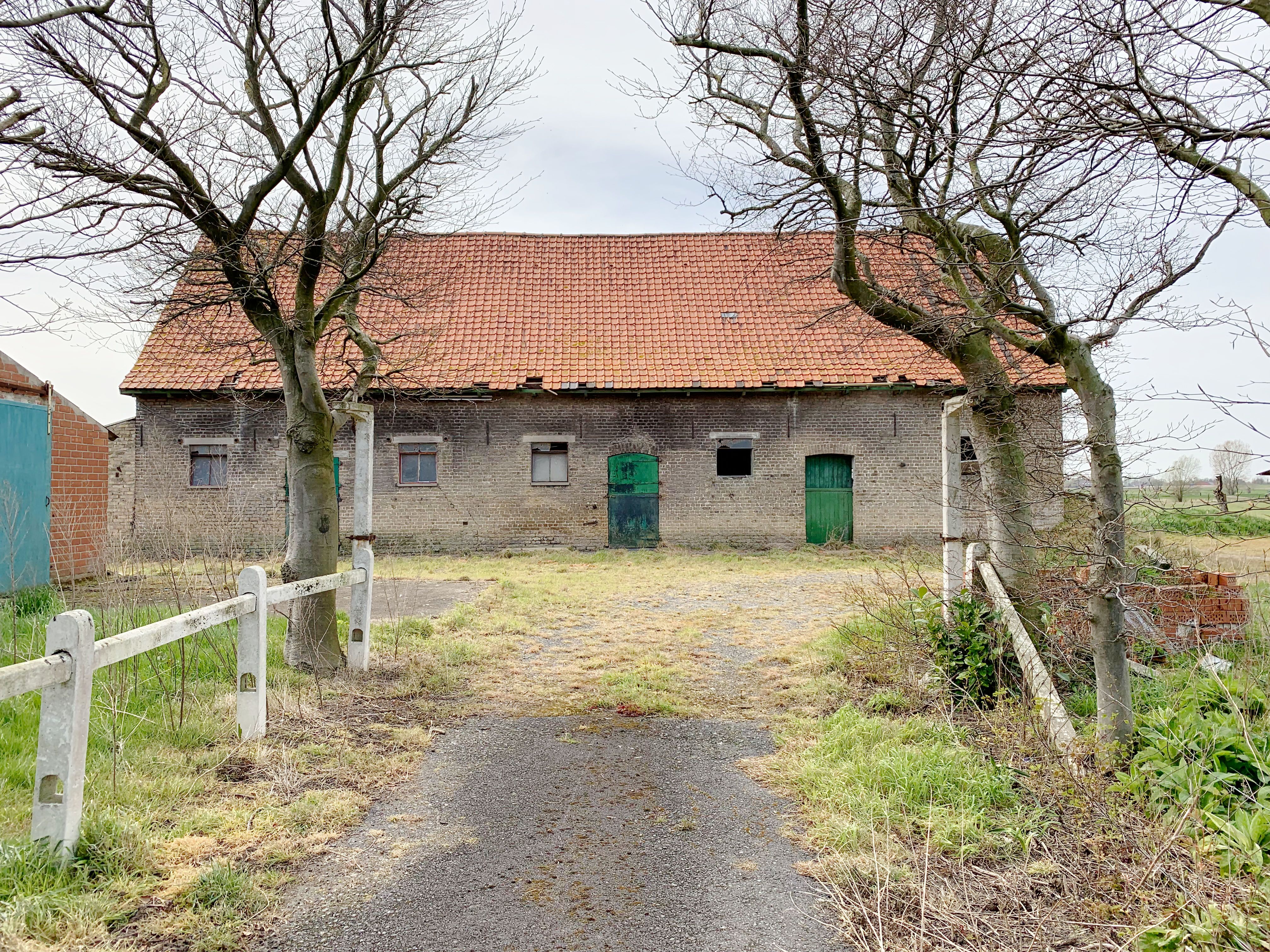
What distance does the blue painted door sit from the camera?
10.8 metres

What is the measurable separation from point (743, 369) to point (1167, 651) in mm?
12508

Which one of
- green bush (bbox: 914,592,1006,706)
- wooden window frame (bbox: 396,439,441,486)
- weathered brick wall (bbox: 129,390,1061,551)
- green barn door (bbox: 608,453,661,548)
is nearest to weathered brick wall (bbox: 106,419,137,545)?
weathered brick wall (bbox: 129,390,1061,551)

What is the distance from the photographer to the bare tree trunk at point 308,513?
7.05 metres

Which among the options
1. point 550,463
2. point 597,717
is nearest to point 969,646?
point 597,717

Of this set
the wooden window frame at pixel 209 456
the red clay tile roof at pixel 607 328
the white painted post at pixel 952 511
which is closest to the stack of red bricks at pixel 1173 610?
the white painted post at pixel 952 511

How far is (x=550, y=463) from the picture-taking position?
18.3 m

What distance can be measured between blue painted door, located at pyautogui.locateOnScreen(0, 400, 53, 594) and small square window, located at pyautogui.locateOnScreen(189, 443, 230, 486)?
5.96m

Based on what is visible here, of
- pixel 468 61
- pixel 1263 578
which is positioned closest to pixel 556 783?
pixel 468 61

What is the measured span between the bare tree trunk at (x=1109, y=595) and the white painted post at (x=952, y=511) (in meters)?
2.29

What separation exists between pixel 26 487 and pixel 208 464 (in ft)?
22.1

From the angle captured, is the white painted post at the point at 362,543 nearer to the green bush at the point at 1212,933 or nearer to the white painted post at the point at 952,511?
the white painted post at the point at 952,511

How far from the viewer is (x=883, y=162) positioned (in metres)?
6.52

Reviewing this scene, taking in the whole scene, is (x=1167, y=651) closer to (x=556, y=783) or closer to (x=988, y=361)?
(x=988, y=361)

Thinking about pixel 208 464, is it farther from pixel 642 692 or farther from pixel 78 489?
pixel 642 692
